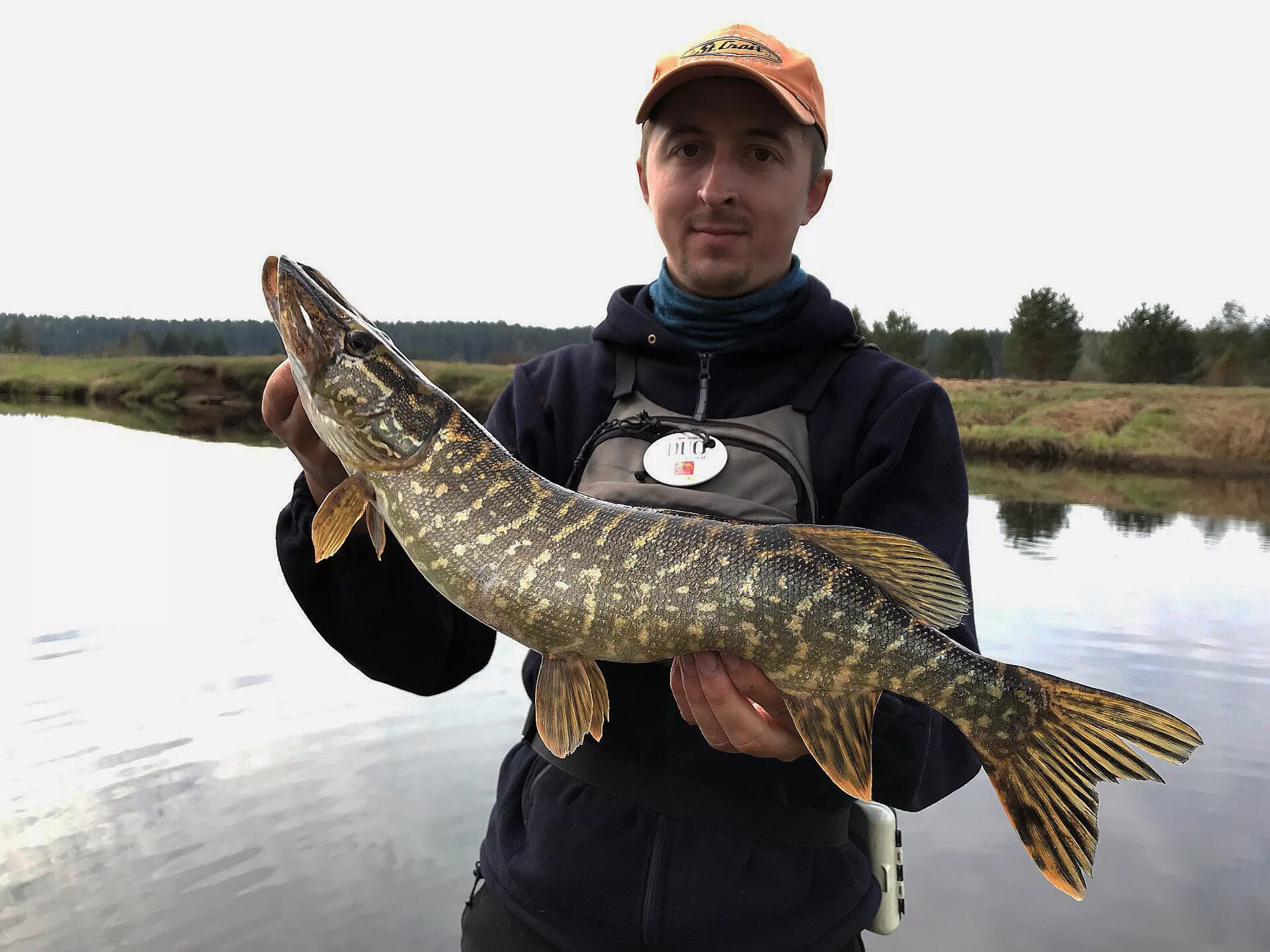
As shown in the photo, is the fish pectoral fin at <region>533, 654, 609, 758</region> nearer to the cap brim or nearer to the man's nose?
the man's nose

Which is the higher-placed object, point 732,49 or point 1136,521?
point 732,49

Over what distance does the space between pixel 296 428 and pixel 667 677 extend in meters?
1.09

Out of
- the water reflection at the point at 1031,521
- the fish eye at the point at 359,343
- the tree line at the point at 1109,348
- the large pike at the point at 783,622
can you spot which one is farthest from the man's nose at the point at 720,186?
the tree line at the point at 1109,348

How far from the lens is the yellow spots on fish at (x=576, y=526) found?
78.5 inches

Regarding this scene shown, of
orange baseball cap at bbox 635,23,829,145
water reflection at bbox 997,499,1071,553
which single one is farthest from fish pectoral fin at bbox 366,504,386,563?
water reflection at bbox 997,499,1071,553

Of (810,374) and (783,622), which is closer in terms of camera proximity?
(783,622)

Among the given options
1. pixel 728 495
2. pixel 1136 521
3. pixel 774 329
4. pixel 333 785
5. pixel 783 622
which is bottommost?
pixel 333 785

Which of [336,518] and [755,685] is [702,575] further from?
[336,518]

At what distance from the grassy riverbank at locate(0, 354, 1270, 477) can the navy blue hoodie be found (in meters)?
25.6

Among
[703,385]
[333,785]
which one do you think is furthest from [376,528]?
[333,785]

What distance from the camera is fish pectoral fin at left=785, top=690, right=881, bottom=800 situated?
1.76 metres

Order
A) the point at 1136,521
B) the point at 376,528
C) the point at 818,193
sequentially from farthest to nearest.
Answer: the point at 1136,521, the point at 818,193, the point at 376,528

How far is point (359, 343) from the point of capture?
86.7 inches

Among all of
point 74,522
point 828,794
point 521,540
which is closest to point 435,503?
point 521,540
